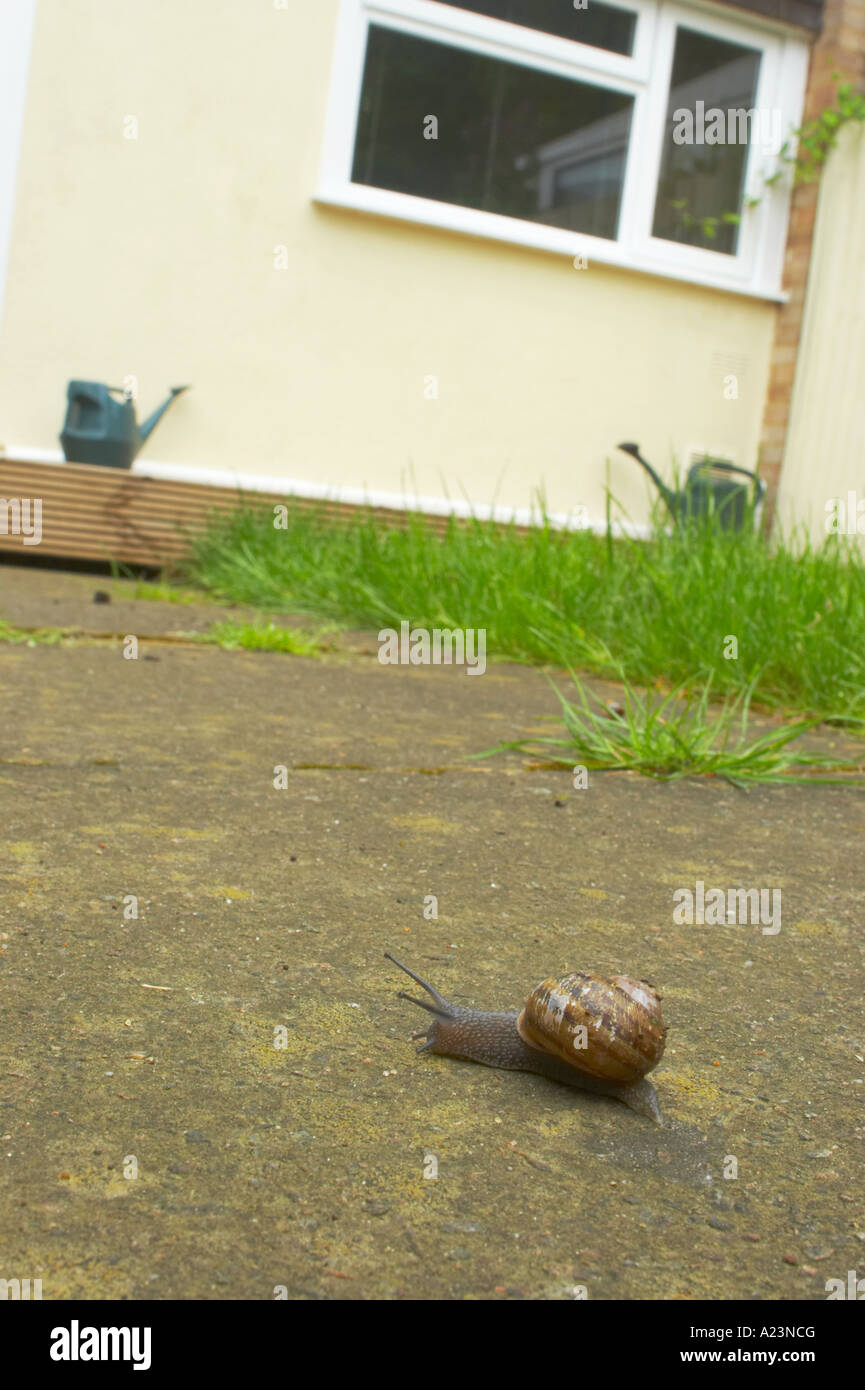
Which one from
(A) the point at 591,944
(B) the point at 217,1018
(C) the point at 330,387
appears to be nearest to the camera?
(B) the point at 217,1018

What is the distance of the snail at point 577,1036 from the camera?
1.12m

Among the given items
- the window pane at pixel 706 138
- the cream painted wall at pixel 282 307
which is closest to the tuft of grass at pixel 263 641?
the cream painted wall at pixel 282 307

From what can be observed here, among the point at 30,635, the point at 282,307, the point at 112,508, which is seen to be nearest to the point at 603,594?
the point at 30,635

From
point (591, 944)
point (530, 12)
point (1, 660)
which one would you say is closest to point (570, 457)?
point (530, 12)

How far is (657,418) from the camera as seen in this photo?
5809 mm

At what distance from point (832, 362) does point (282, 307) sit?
97.9 inches

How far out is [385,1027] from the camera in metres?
1.24

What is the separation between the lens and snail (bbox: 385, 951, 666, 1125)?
1.12m

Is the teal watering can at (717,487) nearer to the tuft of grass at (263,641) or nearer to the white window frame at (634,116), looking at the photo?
the white window frame at (634,116)

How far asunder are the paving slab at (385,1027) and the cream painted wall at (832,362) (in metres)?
3.74

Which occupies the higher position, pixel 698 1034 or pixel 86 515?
pixel 86 515

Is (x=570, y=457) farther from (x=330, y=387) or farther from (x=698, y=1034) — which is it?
(x=698, y=1034)

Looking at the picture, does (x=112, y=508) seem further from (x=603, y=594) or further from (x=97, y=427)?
(x=603, y=594)

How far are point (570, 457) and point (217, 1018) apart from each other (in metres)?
4.74
